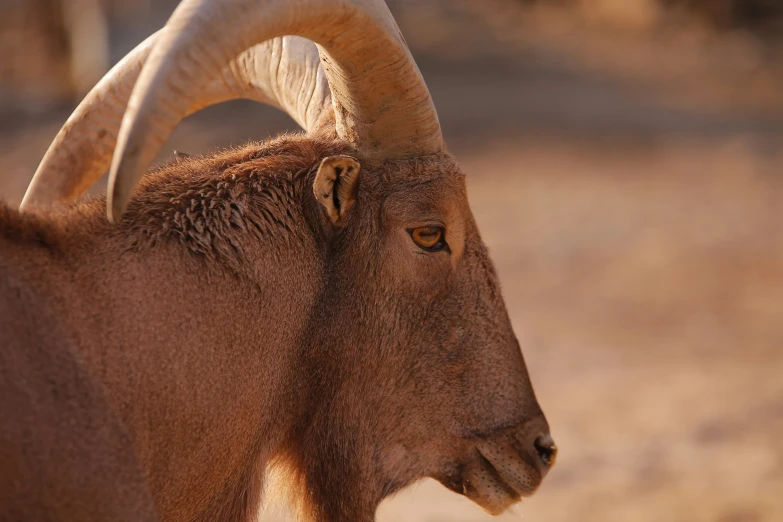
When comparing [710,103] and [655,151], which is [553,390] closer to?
[655,151]

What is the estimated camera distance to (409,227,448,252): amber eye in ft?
12.7

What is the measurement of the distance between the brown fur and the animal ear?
1.8 inches

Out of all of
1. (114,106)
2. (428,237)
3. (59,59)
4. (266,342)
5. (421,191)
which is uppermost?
(59,59)

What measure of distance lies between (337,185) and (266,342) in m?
0.64

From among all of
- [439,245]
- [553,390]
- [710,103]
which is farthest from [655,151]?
[439,245]

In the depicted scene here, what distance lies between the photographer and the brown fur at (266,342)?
10.3ft

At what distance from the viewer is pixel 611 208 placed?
15477mm

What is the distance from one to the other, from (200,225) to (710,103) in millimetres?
18728

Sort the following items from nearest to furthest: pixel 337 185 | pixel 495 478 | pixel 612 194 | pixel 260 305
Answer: pixel 260 305, pixel 337 185, pixel 495 478, pixel 612 194

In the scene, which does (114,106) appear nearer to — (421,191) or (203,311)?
(203,311)

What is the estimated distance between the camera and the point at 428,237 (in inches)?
153

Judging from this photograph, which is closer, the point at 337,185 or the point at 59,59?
the point at 337,185

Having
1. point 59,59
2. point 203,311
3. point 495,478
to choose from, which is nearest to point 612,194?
point 59,59

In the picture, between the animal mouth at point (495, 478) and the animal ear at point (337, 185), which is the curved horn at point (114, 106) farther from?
the animal mouth at point (495, 478)
